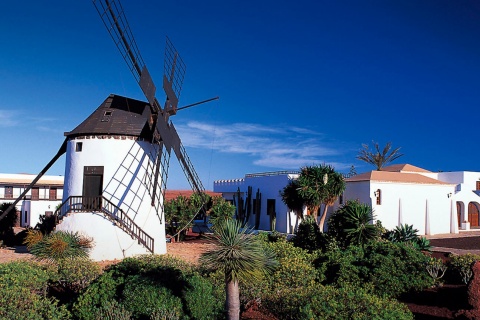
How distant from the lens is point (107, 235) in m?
19.9

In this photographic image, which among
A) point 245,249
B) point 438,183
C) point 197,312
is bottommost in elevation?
point 197,312

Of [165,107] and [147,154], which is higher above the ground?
[165,107]

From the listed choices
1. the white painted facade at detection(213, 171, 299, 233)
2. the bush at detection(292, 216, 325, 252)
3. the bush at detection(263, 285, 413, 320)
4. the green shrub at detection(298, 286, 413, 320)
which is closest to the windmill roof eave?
the bush at detection(292, 216, 325, 252)

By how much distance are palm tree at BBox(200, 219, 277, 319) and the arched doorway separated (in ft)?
117

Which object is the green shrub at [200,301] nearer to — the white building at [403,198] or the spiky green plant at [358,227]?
the spiky green plant at [358,227]

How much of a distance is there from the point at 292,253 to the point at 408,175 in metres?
22.1

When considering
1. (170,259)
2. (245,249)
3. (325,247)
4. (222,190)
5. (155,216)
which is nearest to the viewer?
(245,249)

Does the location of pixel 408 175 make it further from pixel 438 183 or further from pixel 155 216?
pixel 155 216

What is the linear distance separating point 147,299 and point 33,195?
119ft

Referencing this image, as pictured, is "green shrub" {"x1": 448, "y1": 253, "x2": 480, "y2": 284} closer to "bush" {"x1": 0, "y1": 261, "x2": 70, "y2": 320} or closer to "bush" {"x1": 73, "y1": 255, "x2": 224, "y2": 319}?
"bush" {"x1": 73, "y1": 255, "x2": 224, "y2": 319}

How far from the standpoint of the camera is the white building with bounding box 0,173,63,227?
38.6 metres

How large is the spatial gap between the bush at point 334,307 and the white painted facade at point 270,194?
22565mm

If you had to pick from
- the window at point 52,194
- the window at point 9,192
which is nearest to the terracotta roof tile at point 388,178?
the window at point 52,194

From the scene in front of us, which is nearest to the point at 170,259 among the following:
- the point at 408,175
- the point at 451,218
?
the point at 408,175
